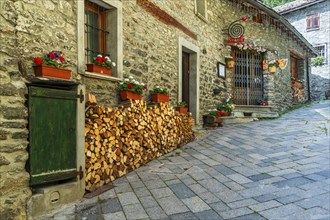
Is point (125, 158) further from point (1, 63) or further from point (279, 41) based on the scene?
point (279, 41)

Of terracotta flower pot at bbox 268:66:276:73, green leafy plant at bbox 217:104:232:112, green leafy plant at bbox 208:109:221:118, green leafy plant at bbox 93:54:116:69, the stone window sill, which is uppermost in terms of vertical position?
terracotta flower pot at bbox 268:66:276:73

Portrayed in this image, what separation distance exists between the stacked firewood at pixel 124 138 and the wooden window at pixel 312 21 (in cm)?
1658

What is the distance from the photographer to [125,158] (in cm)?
387

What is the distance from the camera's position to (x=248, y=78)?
10172 millimetres

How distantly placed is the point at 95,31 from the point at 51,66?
1706 millimetres

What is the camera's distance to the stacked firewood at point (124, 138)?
10.9 ft

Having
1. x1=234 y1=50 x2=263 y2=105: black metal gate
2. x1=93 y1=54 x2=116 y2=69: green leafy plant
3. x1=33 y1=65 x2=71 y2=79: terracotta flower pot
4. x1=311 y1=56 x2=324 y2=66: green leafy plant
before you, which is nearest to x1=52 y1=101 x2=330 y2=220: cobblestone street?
x1=33 y1=65 x2=71 y2=79: terracotta flower pot

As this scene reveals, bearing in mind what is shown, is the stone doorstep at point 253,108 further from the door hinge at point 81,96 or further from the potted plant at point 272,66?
the door hinge at point 81,96

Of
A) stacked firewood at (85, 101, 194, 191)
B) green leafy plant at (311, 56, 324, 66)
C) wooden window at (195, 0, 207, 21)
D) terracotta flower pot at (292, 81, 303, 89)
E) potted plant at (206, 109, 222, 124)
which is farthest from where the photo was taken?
green leafy plant at (311, 56, 324, 66)

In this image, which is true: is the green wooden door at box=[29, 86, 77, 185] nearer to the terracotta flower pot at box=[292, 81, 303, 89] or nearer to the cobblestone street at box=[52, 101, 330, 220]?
the cobblestone street at box=[52, 101, 330, 220]

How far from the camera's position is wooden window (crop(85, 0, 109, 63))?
432 centimetres

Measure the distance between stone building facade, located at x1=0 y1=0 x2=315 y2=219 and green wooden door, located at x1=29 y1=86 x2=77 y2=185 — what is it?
82mm

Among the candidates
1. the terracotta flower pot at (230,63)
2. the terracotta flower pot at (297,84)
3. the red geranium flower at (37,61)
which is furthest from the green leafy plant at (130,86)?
the terracotta flower pot at (297,84)

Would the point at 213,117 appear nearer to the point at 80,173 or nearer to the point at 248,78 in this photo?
the point at 248,78
